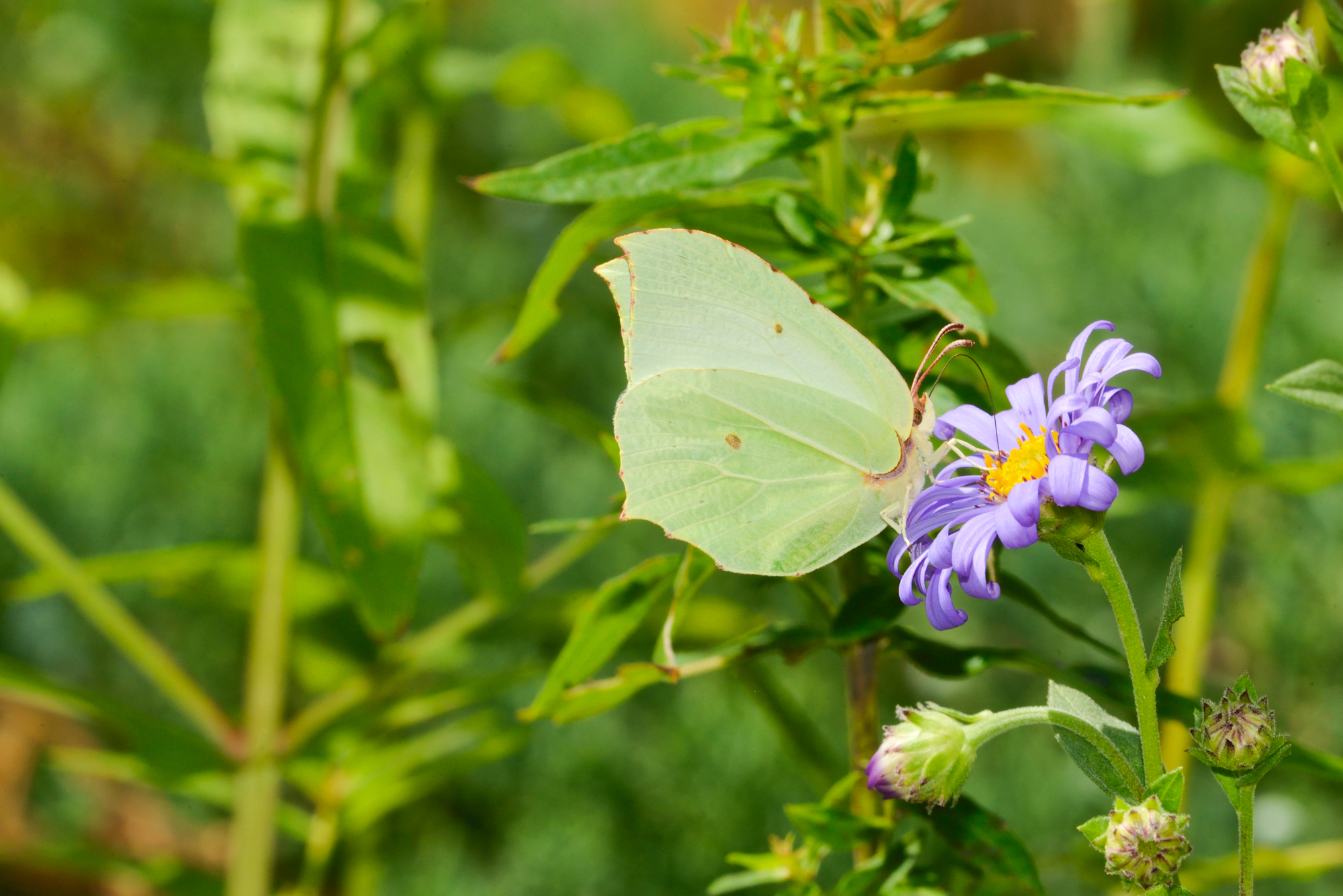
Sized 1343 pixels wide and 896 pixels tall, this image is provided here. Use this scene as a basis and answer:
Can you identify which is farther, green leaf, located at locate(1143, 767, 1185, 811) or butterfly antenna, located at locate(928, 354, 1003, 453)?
butterfly antenna, located at locate(928, 354, 1003, 453)

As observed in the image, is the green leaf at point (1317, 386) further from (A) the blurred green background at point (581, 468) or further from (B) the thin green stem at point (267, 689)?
(B) the thin green stem at point (267, 689)

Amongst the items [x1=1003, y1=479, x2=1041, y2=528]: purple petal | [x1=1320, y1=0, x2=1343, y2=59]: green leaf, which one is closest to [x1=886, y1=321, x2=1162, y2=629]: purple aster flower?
[x1=1003, y1=479, x2=1041, y2=528]: purple petal

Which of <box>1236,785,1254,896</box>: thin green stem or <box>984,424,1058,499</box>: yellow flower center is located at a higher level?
<box>984,424,1058,499</box>: yellow flower center

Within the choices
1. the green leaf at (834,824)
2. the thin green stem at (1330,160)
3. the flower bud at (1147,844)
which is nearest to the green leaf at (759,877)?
the green leaf at (834,824)

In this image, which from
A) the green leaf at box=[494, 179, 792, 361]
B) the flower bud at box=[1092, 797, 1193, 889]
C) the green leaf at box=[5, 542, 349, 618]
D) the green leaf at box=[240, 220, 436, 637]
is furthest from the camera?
the green leaf at box=[5, 542, 349, 618]

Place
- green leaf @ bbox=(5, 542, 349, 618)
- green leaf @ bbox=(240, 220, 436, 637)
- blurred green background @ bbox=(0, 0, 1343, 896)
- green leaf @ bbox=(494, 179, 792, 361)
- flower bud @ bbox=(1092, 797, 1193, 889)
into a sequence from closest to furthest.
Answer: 1. flower bud @ bbox=(1092, 797, 1193, 889)
2. green leaf @ bbox=(494, 179, 792, 361)
3. green leaf @ bbox=(240, 220, 436, 637)
4. green leaf @ bbox=(5, 542, 349, 618)
5. blurred green background @ bbox=(0, 0, 1343, 896)

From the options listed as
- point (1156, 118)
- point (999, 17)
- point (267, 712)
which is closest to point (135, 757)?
point (267, 712)

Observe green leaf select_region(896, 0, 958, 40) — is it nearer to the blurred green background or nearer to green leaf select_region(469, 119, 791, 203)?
green leaf select_region(469, 119, 791, 203)

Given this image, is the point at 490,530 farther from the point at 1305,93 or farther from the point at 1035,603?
the point at 1305,93
